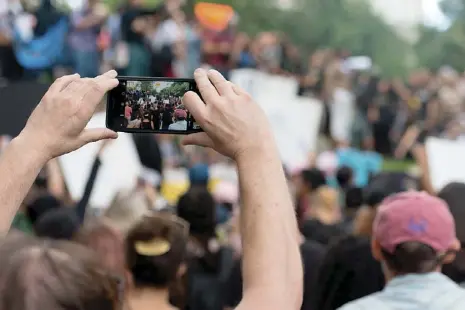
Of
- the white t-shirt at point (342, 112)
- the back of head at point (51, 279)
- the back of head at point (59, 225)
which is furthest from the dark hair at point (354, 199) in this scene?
the white t-shirt at point (342, 112)

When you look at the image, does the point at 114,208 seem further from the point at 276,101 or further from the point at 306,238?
the point at 276,101

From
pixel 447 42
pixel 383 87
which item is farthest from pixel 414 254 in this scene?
pixel 447 42

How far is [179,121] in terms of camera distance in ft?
5.24

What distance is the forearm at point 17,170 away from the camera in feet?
4.86

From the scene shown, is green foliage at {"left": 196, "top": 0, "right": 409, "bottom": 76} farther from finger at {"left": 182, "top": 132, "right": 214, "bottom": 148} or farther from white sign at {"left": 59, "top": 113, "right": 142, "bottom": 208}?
finger at {"left": 182, "top": 132, "right": 214, "bottom": 148}

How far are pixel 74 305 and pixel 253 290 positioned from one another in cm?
34

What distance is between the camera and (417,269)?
7.41 ft

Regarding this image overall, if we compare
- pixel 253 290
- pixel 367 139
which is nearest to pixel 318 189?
pixel 253 290

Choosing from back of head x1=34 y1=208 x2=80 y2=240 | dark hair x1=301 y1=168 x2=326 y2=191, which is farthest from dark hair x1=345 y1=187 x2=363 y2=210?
back of head x1=34 y1=208 x2=80 y2=240

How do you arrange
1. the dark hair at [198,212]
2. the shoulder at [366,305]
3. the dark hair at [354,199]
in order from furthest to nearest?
the dark hair at [354,199]
the dark hair at [198,212]
the shoulder at [366,305]

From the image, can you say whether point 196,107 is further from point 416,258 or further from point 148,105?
point 416,258

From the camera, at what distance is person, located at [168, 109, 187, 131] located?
1.59 m

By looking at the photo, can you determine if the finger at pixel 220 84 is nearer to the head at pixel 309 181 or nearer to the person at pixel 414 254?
the person at pixel 414 254

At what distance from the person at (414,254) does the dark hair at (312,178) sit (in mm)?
3307
